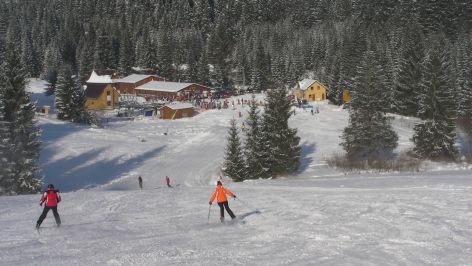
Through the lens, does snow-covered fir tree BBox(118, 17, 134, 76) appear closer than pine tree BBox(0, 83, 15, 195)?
No

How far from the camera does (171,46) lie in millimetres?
117250

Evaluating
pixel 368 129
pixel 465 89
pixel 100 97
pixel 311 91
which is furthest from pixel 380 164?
pixel 100 97

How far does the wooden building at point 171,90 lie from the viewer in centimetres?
8768

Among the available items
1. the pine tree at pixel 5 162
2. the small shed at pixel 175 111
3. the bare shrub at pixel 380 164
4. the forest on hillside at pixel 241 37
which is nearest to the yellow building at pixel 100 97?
the small shed at pixel 175 111

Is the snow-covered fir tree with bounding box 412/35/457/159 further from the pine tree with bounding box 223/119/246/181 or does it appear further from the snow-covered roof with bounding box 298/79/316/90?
the snow-covered roof with bounding box 298/79/316/90

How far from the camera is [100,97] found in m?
77.2

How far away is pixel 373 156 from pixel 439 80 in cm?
952

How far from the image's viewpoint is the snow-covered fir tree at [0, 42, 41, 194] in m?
31.5

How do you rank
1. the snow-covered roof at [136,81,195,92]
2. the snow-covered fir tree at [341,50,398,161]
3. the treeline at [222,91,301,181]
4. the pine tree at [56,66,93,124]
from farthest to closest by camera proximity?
the snow-covered roof at [136,81,195,92]
the pine tree at [56,66,93,124]
the snow-covered fir tree at [341,50,398,161]
the treeline at [222,91,301,181]

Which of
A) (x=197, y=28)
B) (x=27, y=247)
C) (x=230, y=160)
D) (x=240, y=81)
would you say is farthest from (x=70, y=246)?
(x=197, y=28)

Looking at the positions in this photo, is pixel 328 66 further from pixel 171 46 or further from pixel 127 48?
pixel 127 48

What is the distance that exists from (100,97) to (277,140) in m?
47.5

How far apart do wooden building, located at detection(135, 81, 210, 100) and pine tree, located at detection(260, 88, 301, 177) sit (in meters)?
48.9

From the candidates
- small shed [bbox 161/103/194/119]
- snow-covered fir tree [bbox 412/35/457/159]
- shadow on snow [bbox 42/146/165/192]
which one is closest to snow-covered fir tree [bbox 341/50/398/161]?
snow-covered fir tree [bbox 412/35/457/159]
